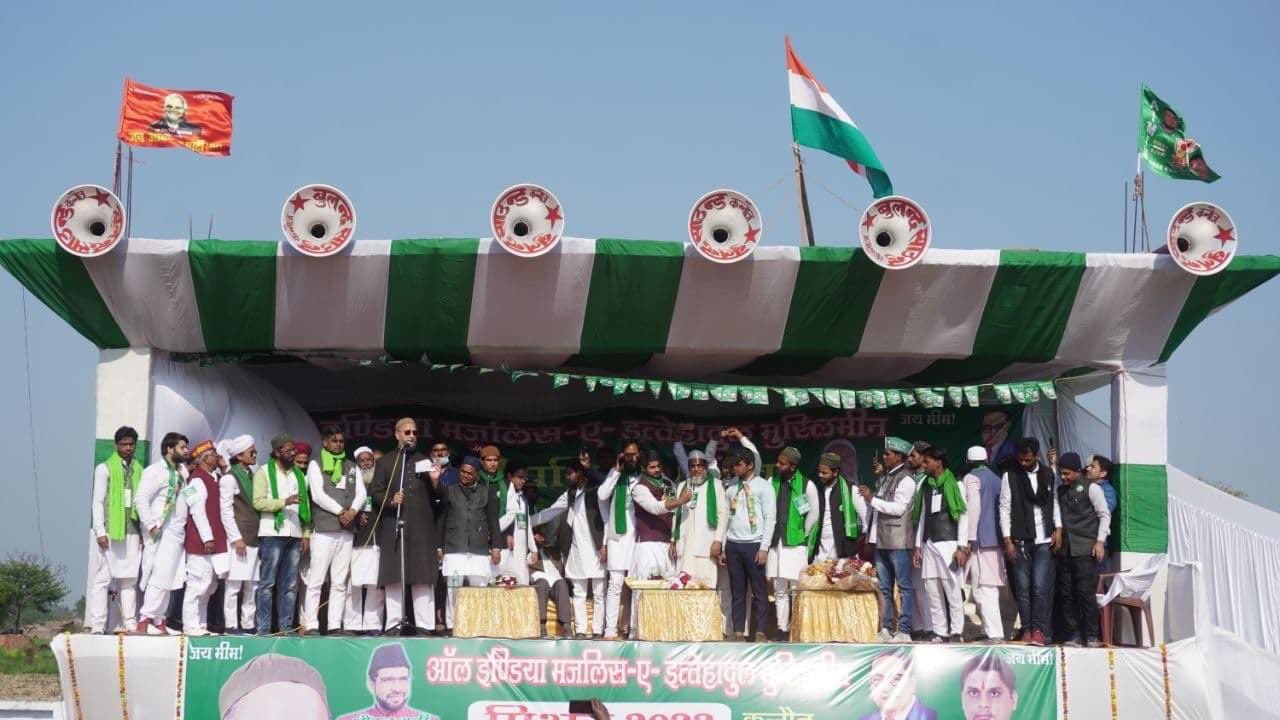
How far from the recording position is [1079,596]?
1068 centimetres

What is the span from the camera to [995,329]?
11.5 meters

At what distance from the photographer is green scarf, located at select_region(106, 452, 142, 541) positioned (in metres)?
10.4

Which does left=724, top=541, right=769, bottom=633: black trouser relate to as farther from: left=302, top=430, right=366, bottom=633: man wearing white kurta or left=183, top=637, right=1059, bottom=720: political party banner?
left=302, top=430, right=366, bottom=633: man wearing white kurta

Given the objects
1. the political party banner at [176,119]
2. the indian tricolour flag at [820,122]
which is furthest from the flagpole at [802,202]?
the political party banner at [176,119]

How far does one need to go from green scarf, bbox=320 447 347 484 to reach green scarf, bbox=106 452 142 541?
4.39ft

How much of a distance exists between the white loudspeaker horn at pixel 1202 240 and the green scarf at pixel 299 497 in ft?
22.3

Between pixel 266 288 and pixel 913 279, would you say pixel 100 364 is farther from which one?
pixel 913 279

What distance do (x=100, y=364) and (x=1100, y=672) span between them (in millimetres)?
7781

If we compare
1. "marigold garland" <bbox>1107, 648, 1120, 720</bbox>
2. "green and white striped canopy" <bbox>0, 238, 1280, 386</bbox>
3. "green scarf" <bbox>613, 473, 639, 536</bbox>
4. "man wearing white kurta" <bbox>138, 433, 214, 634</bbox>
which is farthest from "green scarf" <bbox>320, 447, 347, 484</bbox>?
"marigold garland" <bbox>1107, 648, 1120, 720</bbox>

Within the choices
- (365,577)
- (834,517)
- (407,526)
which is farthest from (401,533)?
(834,517)

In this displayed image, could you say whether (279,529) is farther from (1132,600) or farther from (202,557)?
(1132,600)

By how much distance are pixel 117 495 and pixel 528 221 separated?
11.9ft

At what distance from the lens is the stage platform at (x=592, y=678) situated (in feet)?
31.7

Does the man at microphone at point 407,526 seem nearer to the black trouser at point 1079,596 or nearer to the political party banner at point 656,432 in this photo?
the political party banner at point 656,432
